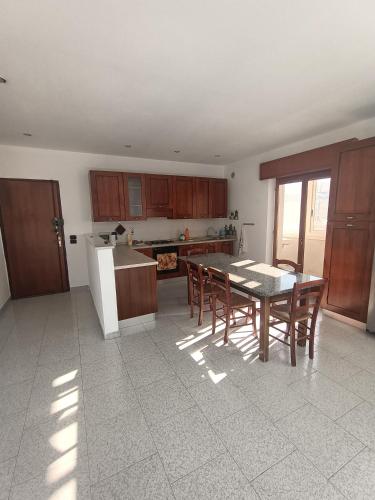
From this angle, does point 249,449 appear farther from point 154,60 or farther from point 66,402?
point 154,60

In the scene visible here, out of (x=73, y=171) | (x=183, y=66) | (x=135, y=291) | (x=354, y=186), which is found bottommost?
(x=135, y=291)

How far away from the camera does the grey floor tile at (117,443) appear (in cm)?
138

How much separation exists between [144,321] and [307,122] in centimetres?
345

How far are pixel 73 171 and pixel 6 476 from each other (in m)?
4.21

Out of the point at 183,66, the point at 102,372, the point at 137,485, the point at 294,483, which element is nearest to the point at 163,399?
the point at 137,485

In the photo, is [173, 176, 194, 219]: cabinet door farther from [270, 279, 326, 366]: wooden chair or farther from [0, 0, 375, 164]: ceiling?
[270, 279, 326, 366]: wooden chair

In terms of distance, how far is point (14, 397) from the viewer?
1935 millimetres

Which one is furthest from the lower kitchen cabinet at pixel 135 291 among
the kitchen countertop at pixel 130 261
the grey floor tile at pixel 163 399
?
the grey floor tile at pixel 163 399

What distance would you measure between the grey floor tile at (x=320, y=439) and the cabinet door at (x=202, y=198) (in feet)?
13.5

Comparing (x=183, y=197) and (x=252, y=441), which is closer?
(x=252, y=441)

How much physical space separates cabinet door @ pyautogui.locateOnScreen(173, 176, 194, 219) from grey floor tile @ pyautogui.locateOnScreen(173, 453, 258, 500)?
415cm

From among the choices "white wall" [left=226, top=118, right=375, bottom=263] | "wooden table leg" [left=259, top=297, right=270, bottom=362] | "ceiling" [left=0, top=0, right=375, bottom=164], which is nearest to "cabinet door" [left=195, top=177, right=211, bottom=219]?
"white wall" [left=226, top=118, right=375, bottom=263]

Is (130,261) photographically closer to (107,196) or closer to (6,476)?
(107,196)

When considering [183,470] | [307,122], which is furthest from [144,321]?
[307,122]
